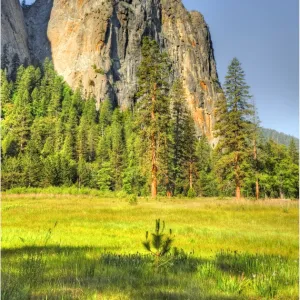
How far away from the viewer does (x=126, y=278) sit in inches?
163

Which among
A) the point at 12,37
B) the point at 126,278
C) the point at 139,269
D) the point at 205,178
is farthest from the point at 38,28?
the point at 126,278

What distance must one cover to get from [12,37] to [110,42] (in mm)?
32323

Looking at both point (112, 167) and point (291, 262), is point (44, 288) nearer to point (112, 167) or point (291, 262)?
point (291, 262)

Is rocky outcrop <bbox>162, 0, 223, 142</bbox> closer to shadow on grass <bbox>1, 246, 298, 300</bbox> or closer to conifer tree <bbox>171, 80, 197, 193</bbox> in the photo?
conifer tree <bbox>171, 80, 197, 193</bbox>

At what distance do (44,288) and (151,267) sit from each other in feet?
5.67

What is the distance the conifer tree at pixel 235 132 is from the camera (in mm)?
34906

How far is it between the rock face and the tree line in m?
8.23

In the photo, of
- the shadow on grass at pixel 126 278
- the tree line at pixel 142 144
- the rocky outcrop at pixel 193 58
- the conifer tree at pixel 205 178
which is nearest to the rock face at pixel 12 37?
the tree line at pixel 142 144

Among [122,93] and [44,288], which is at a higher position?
[122,93]

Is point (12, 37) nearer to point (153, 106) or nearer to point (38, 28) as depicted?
point (38, 28)

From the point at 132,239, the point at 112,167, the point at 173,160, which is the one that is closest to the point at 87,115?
the point at 112,167

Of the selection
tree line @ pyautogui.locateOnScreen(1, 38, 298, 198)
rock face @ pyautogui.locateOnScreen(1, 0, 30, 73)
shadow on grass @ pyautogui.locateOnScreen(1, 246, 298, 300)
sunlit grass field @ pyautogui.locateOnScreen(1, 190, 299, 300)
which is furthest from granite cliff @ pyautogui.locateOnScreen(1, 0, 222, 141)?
shadow on grass @ pyautogui.locateOnScreen(1, 246, 298, 300)

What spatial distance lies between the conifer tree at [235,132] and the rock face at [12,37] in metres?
83.8

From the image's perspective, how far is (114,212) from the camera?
51.5 feet
